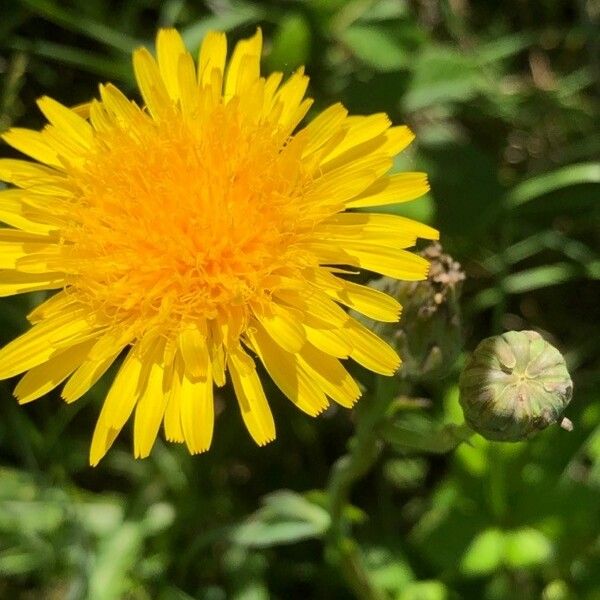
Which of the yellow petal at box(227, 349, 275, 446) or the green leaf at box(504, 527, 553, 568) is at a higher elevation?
the yellow petal at box(227, 349, 275, 446)

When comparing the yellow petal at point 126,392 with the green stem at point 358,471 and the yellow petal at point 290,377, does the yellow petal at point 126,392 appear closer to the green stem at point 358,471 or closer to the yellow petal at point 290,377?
the yellow petal at point 290,377

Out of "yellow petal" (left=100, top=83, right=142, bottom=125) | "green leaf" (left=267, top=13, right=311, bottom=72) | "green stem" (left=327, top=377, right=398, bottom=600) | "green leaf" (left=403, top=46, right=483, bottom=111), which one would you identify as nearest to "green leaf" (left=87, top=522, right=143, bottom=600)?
"green stem" (left=327, top=377, right=398, bottom=600)

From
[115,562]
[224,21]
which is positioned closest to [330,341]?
[115,562]

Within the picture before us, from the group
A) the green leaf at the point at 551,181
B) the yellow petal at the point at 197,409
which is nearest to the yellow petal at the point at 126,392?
the yellow petal at the point at 197,409

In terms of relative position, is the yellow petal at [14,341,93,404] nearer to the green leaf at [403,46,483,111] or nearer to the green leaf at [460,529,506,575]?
the green leaf at [460,529,506,575]

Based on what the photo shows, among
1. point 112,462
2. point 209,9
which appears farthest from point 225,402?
point 209,9

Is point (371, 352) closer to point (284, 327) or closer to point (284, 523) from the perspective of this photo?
point (284, 327)
